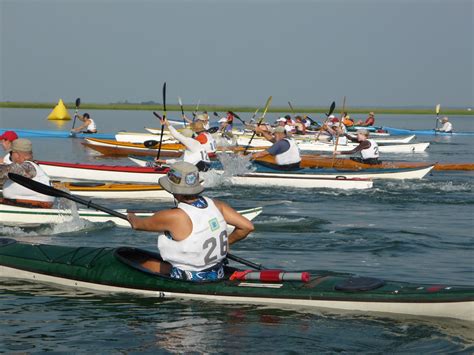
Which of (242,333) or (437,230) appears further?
(437,230)

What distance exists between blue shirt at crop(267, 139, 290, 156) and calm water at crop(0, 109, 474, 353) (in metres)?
0.87

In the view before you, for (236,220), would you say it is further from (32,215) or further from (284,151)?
(284,151)

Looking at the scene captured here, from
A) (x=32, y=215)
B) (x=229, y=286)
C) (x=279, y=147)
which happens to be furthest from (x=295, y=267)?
(x=279, y=147)

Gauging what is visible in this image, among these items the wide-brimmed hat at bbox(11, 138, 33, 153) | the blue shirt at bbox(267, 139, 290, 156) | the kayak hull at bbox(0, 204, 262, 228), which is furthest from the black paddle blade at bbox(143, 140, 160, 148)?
the wide-brimmed hat at bbox(11, 138, 33, 153)

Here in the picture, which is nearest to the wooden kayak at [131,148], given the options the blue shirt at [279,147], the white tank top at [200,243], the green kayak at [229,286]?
the blue shirt at [279,147]

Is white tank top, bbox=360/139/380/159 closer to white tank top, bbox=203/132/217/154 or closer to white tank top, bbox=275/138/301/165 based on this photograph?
white tank top, bbox=275/138/301/165

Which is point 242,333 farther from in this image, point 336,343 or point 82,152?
point 82,152

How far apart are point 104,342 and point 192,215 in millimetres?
1370

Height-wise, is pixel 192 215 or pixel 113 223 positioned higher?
pixel 192 215

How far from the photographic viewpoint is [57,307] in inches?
362

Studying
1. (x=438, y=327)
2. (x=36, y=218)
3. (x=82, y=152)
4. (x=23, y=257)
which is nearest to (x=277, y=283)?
(x=438, y=327)

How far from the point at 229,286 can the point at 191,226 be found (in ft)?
2.73

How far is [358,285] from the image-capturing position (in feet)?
27.7

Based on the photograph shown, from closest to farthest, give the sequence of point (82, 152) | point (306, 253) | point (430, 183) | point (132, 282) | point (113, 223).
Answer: point (132, 282)
point (306, 253)
point (113, 223)
point (430, 183)
point (82, 152)
